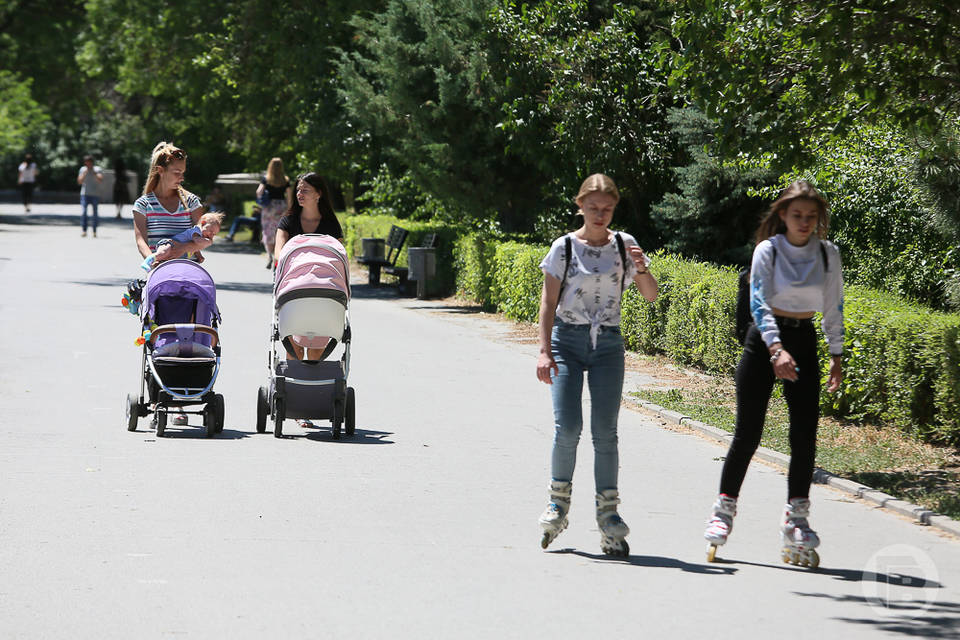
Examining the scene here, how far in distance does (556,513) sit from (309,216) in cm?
425

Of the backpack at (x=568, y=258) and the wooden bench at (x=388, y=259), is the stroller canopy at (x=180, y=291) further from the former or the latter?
the wooden bench at (x=388, y=259)

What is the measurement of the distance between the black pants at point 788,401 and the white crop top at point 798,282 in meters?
0.10

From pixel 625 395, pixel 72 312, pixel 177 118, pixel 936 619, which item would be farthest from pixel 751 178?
pixel 177 118

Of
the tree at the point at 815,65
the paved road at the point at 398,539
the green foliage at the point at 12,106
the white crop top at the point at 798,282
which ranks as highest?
the green foliage at the point at 12,106

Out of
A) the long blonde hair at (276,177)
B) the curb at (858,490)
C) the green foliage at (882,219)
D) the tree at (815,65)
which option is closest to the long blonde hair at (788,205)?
the curb at (858,490)

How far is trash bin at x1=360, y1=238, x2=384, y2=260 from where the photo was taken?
25312 mm

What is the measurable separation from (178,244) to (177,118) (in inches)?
1673

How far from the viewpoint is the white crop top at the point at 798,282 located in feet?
21.1

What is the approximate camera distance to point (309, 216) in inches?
399

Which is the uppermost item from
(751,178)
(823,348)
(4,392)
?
(751,178)

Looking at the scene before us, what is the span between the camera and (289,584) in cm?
587

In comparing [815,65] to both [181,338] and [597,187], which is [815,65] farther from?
[181,338]

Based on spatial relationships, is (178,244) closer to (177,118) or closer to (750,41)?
(750,41)
